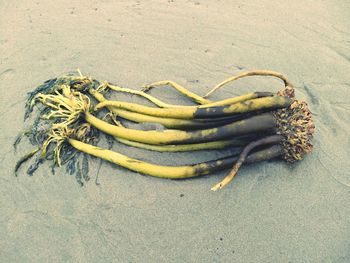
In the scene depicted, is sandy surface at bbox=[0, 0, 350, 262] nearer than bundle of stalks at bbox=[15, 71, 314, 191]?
Yes

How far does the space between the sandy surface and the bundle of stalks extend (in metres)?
0.09

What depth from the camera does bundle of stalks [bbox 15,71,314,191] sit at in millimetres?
2010

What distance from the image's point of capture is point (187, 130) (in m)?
2.12

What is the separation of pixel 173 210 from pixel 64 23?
6.89 ft

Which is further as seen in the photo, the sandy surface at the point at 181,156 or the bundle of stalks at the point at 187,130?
the bundle of stalks at the point at 187,130

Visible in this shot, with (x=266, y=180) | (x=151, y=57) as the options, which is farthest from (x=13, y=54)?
(x=266, y=180)

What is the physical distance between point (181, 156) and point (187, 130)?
0.57 ft

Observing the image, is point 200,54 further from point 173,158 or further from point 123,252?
point 123,252

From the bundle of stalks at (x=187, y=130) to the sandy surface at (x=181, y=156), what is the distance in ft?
0.28

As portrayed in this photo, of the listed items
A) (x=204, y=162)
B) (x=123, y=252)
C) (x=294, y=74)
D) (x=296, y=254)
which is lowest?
(x=123, y=252)

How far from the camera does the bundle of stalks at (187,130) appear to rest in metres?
2.01

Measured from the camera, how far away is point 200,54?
113 inches

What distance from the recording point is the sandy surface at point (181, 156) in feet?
6.12

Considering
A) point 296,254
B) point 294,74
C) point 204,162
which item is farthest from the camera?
point 294,74
